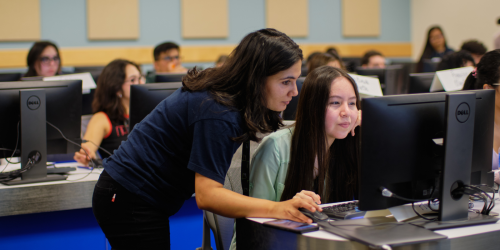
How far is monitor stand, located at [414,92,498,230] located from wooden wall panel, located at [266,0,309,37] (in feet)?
19.5

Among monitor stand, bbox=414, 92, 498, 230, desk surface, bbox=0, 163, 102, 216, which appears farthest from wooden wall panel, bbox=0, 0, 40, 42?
monitor stand, bbox=414, 92, 498, 230

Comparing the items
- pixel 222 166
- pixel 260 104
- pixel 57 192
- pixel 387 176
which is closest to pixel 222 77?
pixel 260 104

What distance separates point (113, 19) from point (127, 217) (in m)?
5.37

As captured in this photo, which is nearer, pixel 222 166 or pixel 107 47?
pixel 222 166

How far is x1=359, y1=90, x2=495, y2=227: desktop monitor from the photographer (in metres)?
1.27

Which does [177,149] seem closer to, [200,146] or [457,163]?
[200,146]

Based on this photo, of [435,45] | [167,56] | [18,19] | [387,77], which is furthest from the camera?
[435,45]

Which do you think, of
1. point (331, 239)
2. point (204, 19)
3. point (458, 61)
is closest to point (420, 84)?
point (458, 61)

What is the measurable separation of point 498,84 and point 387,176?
94 centimetres

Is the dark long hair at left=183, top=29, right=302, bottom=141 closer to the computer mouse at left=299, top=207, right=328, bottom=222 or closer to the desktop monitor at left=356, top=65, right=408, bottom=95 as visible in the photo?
the computer mouse at left=299, top=207, right=328, bottom=222

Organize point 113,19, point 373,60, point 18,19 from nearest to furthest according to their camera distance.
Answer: point 373,60, point 18,19, point 113,19

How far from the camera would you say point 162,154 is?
143cm

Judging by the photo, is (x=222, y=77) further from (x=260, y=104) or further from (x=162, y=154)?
(x=162, y=154)

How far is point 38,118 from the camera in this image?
2.12 meters
